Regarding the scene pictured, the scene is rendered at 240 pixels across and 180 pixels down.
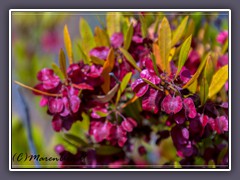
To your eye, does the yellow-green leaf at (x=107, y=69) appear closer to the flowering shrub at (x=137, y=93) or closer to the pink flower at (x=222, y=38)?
the flowering shrub at (x=137, y=93)

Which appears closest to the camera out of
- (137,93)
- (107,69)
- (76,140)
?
(137,93)

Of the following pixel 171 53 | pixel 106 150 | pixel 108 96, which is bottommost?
pixel 106 150

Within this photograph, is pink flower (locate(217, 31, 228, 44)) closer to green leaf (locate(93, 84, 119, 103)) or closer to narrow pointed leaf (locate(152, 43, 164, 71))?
narrow pointed leaf (locate(152, 43, 164, 71))

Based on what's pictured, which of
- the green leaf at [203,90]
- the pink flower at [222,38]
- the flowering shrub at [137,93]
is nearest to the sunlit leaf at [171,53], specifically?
the flowering shrub at [137,93]

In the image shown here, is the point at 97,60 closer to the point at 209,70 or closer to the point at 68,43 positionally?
the point at 68,43

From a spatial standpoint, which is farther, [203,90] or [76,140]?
[76,140]

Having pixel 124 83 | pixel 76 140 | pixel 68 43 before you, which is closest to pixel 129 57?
pixel 124 83

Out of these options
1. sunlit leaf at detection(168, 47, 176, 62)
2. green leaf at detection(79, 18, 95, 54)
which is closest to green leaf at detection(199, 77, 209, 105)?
sunlit leaf at detection(168, 47, 176, 62)
